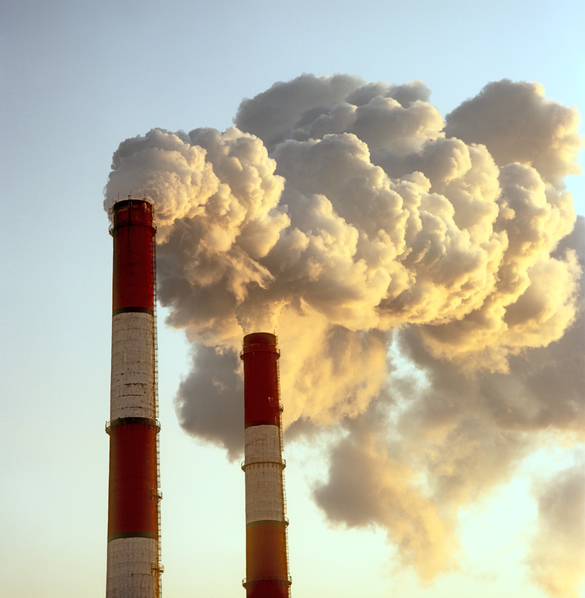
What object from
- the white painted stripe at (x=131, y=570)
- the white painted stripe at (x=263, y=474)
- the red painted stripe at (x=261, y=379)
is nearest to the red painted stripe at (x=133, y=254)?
the red painted stripe at (x=261, y=379)

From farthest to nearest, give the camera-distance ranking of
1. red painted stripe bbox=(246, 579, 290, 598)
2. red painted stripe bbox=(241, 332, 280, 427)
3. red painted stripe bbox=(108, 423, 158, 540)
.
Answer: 1. red painted stripe bbox=(241, 332, 280, 427)
2. red painted stripe bbox=(246, 579, 290, 598)
3. red painted stripe bbox=(108, 423, 158, 540)

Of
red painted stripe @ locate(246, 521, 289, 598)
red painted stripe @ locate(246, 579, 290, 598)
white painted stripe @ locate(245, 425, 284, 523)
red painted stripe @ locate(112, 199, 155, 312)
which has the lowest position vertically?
red painted stripe @ locate(246, 579, 290, 598)

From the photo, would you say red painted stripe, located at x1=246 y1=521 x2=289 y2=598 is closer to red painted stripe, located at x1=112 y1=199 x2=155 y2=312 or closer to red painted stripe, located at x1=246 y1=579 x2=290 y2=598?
red painted stripe, located at x1=246 y1=579 x2=290 y2=598

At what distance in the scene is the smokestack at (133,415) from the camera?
46625 mm

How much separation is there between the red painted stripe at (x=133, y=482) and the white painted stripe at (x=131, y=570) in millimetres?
496

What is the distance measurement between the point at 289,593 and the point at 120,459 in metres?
13.9

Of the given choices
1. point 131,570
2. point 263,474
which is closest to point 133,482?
A: point 131,570

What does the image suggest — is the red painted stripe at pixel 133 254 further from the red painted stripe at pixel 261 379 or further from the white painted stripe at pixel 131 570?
the white painted stripe at pixel 131 570

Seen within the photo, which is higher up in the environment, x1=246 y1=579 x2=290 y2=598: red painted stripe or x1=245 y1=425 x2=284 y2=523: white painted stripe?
x1=245 y1=425 x2=284 y2=523: white painted stripe

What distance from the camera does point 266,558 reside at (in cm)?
5478

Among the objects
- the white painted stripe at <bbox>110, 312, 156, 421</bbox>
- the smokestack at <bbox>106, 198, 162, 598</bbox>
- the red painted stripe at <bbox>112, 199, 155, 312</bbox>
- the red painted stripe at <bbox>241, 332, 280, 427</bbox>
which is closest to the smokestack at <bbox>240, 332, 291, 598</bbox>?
the red painted stripe at <bbox>241, 332, 280, 427</bbox>

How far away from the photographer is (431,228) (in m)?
60.8

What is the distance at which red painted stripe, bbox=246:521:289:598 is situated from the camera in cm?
5428

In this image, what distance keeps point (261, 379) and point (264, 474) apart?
19.1 ft
